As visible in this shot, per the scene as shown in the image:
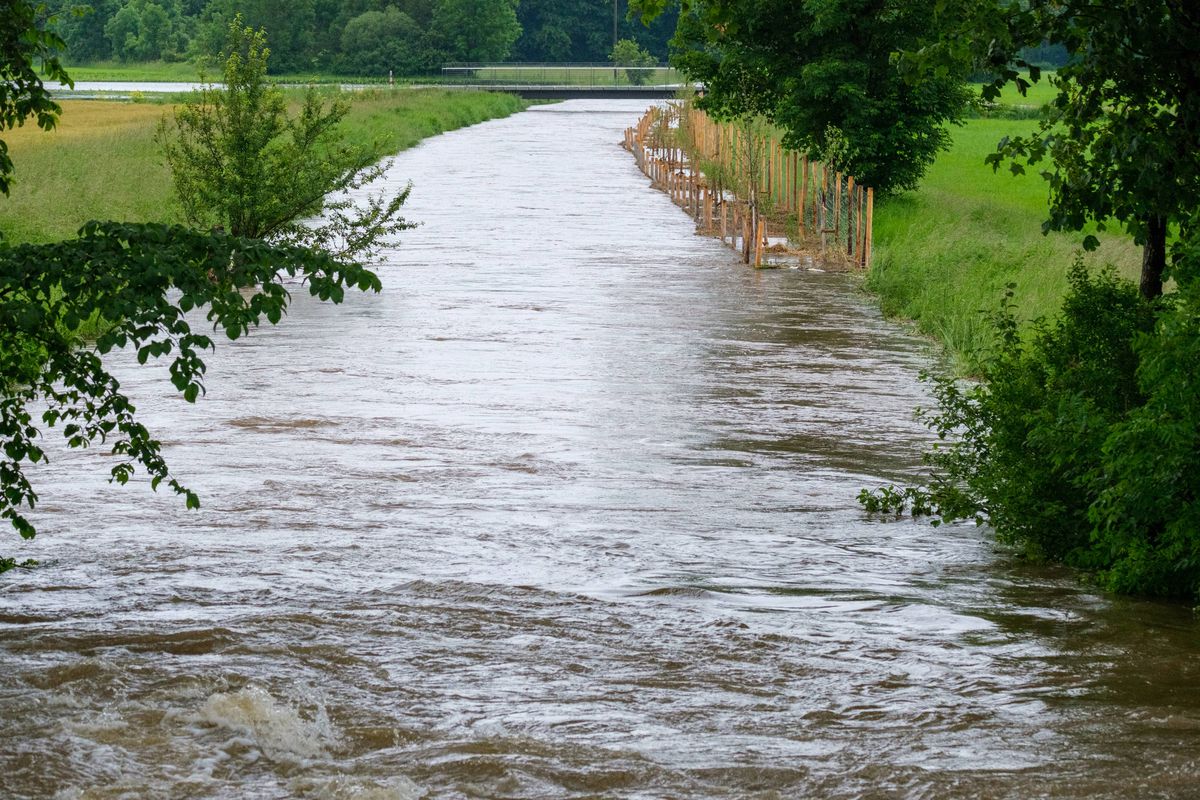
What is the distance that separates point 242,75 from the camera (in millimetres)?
21531

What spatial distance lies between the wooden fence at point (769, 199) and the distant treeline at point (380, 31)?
78.7m

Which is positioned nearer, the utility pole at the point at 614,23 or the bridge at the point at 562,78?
the bridge at the point at 562,78

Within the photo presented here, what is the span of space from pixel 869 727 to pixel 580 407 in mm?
7319

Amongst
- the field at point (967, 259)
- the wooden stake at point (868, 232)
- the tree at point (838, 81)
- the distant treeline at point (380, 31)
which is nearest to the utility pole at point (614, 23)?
the distant treeline at point (380, 31)

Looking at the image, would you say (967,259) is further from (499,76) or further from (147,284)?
(499,76)

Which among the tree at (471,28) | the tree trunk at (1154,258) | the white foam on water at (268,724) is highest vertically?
the tree at (471,28)

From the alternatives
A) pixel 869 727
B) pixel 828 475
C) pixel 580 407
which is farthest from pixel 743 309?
pixel 869 727

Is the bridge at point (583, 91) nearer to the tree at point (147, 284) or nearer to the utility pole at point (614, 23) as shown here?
the utility pole at point (614, 23)

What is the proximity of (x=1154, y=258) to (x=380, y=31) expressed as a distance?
4679 inches

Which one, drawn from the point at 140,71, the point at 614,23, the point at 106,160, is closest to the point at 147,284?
the point at 106,160

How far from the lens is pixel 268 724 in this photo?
6.97 metres

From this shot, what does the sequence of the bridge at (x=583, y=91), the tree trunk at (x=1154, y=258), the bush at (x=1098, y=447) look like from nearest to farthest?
the bush at (x=1098, y=447) → the tree trunk at (x=1154, y=258) → the bridge at (x=583, y=91)

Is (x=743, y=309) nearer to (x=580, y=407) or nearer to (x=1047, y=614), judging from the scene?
(x=580, y=407)

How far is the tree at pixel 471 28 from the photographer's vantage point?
126 meters
